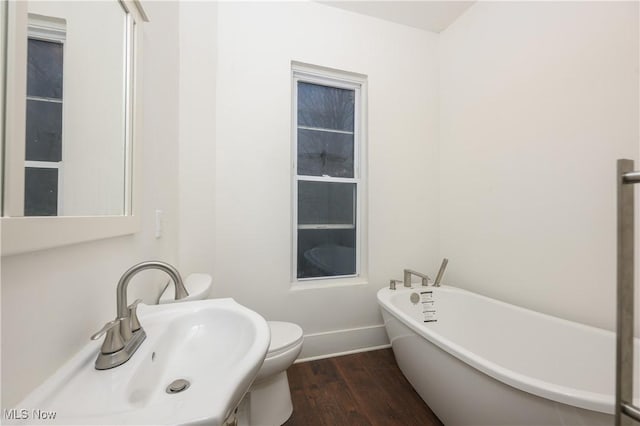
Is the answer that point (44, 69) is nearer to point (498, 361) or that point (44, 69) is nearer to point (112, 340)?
point (112, 340)

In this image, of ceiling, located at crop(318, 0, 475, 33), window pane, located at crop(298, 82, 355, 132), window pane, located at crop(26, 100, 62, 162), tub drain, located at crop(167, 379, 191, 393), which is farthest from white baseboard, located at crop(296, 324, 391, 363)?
ceiling, located at crop(318, 0, 475, 33)

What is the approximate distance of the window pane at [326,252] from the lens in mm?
1985

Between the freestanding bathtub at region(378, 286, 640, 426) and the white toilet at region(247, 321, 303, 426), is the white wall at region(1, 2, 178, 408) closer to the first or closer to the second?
the white toilet at region(247, 321, 303, 426)

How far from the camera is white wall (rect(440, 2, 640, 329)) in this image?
1.22 meters

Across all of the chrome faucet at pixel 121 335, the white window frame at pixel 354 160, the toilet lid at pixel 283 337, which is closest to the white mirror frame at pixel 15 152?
the chrome faucet at pixel 121 335

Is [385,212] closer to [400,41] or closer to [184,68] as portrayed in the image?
[400,41]

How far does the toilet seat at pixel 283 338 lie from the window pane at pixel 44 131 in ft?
3.44

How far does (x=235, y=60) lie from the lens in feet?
5.71

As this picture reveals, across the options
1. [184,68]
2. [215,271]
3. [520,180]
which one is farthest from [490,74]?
[215,271]

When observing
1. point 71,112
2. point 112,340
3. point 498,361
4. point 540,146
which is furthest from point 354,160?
point 112,340

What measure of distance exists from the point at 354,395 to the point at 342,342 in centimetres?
46

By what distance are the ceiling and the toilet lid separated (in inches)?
91.4

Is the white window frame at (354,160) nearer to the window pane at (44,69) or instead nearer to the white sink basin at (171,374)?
the white sink basin at (171,374)

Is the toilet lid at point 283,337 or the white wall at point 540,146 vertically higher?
the white wall at point 540,146
